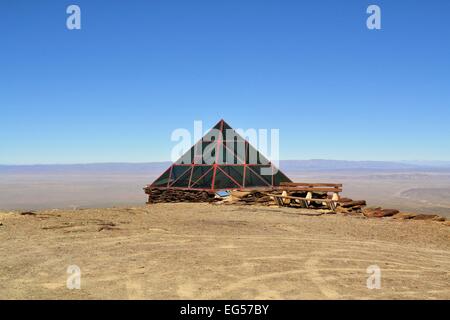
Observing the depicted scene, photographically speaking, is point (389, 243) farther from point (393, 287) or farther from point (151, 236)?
point (151, 236)

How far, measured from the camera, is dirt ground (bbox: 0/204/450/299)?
736 cm

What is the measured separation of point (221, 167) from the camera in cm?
2442

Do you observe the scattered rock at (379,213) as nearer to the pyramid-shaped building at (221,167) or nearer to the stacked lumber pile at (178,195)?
the pyramid-shaped building at (221,167)

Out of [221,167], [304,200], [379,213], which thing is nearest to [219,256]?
[379,213]

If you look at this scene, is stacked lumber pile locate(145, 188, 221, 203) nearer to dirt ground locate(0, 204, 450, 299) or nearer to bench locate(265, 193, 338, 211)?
bench locate(265, 193, 338, 211)

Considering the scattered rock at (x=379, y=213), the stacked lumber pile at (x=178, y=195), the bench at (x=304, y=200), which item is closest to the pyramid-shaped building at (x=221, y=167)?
the stacked lumber pile at (x=178, y=195)

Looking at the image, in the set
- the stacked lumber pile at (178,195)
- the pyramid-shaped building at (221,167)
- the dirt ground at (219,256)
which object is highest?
the pyramid-shaped building at (221,167)

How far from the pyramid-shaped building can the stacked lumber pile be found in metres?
0.32

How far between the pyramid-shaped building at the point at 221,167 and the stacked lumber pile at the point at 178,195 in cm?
32

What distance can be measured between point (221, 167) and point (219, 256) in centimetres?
1455

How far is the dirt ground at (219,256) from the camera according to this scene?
7.36m

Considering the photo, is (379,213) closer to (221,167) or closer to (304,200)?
(304,200)

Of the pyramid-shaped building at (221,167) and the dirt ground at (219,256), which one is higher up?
the pyramid-shaped building at (221,167)
